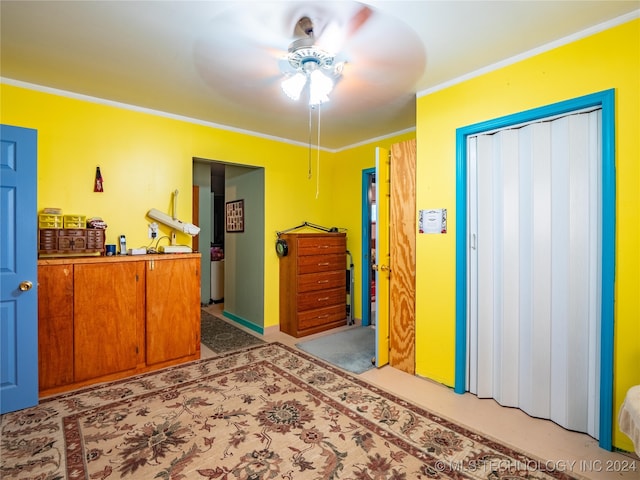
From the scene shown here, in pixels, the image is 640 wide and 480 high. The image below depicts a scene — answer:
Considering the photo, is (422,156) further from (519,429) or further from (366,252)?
(519,429)

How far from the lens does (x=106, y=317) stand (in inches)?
110

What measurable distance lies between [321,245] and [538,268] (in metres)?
2.60

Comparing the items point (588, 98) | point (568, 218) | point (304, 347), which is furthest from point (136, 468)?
point (588, 98)

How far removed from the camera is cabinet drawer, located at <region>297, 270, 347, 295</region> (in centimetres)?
420

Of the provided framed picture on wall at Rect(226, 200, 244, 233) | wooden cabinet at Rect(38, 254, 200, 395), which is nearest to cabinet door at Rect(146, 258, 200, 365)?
wooden cabinet at Rect(38, 254, 200, 395)

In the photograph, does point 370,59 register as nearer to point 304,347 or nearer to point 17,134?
point 17,134

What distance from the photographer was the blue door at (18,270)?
2295mm

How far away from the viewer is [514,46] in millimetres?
2195

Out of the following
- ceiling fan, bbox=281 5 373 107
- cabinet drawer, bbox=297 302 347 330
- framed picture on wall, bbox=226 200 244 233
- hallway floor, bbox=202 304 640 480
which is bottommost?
hallway floor, bbox=202 304 640 480

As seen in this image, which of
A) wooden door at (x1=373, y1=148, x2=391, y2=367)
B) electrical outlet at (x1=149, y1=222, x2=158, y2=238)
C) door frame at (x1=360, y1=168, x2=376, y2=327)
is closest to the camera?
wooden door at (x1=373, y1=148, x2=391, y2=367)

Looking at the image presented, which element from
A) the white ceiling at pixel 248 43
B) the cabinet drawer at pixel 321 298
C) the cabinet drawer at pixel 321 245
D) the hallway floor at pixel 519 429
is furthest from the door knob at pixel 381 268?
the white ceiling at pixel 248 43

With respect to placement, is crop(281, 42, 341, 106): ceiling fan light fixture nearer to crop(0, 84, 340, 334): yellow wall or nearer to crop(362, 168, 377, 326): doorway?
crop(0, 84, 340, 334): yellow wall

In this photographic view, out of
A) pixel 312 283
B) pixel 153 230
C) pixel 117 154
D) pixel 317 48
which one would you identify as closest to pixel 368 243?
pixel 312 283

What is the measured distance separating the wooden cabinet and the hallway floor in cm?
190
